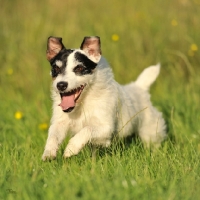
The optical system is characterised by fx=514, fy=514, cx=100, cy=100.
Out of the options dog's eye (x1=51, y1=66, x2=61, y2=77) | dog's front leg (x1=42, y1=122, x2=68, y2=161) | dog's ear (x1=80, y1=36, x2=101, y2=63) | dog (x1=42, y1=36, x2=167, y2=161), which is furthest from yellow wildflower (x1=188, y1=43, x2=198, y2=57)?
dog's eye (x1=51, y1=66, x2=61, y2=77)

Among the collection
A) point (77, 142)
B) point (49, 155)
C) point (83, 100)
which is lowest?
point (49, 155)

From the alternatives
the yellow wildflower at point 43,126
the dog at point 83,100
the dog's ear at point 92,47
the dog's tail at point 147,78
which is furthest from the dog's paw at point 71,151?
the dog's tail at point 147,78

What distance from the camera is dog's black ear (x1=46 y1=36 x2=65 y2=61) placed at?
571cm

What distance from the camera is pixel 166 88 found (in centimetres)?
843

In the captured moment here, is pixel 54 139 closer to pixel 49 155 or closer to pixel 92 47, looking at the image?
pixel 49 155


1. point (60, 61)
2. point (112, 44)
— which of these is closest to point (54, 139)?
point (60, 61)

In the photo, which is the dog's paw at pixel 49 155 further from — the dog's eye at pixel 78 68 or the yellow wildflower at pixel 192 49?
the yellow wildflower at pixel 192 49

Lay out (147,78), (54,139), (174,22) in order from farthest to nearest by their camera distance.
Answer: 1. (174,22)
2. (147,78)
3. (54,139)

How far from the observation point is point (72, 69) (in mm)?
5316

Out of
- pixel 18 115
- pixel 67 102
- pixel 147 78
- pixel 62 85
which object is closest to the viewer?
pixel 62 85

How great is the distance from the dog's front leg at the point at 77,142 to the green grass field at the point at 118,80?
122 mm

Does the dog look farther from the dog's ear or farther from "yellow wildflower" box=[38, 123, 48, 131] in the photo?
"yellow wildflower" box=[38, 123, 48, 131]

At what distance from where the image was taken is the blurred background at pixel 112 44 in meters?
8.02

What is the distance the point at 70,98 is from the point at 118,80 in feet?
12.1
